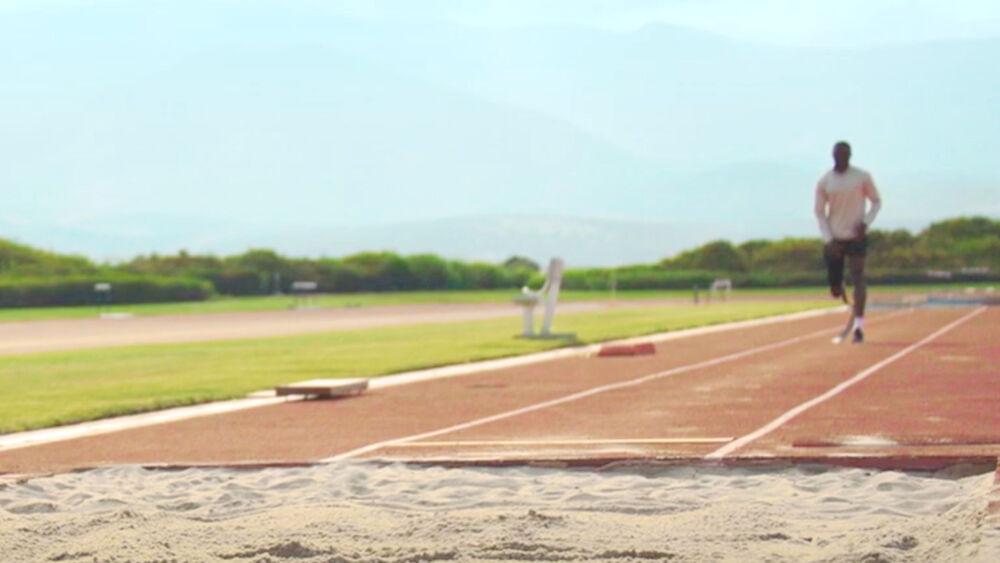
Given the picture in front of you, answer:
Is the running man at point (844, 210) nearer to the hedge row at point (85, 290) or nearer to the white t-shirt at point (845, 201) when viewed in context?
the white t-shirt at point (845, 201)

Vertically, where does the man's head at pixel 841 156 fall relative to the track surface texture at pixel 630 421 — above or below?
above

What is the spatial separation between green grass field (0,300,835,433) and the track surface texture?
64.6 inches

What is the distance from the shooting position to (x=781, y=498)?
9.52 meters

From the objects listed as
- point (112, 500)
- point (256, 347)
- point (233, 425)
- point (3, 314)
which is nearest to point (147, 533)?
point (112, 500)

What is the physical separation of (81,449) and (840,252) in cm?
1134

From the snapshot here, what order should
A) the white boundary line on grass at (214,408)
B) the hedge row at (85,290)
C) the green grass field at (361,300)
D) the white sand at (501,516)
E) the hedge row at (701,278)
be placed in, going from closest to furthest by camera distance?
the white sand at (501,516)
the white boundary line on grass at (214,408)
the green grass field at (361,300)
the hedge row at (85,290)
the hedge row at (701,278)

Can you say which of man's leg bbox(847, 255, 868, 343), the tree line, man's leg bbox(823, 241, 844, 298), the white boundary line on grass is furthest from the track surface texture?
the tree line

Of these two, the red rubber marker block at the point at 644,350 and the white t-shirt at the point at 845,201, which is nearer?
the white t-shirt at the point at 845,201

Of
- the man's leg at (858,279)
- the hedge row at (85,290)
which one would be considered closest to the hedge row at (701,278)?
the hedge row at (85,290)

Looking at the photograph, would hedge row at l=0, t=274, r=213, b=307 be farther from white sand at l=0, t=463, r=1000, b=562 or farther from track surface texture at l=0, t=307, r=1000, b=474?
white sand at l=0, t=463, r=1000, b=562

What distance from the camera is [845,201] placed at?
22.7 m

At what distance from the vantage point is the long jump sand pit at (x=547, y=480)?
27.5ft

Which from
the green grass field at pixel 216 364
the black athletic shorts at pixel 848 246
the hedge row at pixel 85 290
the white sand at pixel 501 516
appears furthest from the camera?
the hedge row at pixel 85 290

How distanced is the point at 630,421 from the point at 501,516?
19.8 ft
